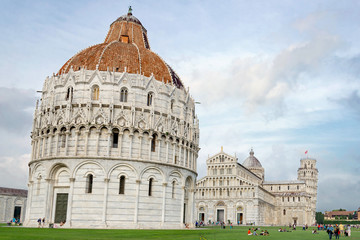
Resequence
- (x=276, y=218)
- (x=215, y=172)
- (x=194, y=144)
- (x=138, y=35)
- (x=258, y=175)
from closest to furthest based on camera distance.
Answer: (x=194, y=144) < (x=138, y=35) < (x=215, y=172) < (x=276, y=218) < (x=258, y=175)

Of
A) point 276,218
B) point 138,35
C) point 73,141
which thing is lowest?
point 276,218

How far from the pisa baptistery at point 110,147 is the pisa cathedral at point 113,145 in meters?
0.11

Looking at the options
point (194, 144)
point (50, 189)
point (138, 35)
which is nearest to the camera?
point (50, 189)

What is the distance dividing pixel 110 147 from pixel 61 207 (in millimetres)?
8498

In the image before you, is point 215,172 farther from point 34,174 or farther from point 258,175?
point 34,174

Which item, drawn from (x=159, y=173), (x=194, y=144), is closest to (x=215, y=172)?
(x=194, y=144)

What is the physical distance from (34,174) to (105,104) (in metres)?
12.1

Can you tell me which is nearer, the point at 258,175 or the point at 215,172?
the point at 215,172

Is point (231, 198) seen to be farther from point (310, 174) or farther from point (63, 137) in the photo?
point (63, 137)

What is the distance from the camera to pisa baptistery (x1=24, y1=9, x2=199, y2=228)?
4334 centimetres

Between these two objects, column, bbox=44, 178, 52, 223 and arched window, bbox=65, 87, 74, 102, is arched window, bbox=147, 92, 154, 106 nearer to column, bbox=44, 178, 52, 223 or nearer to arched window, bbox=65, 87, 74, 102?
arched window, bbox=65, 87, 74, 102

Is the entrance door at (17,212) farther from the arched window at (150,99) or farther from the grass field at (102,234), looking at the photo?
the arched window at (150,99)

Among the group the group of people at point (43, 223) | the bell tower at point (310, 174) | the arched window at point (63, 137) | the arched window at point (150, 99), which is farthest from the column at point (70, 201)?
the bell tower at point (310, 174)

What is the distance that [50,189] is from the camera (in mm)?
44500
